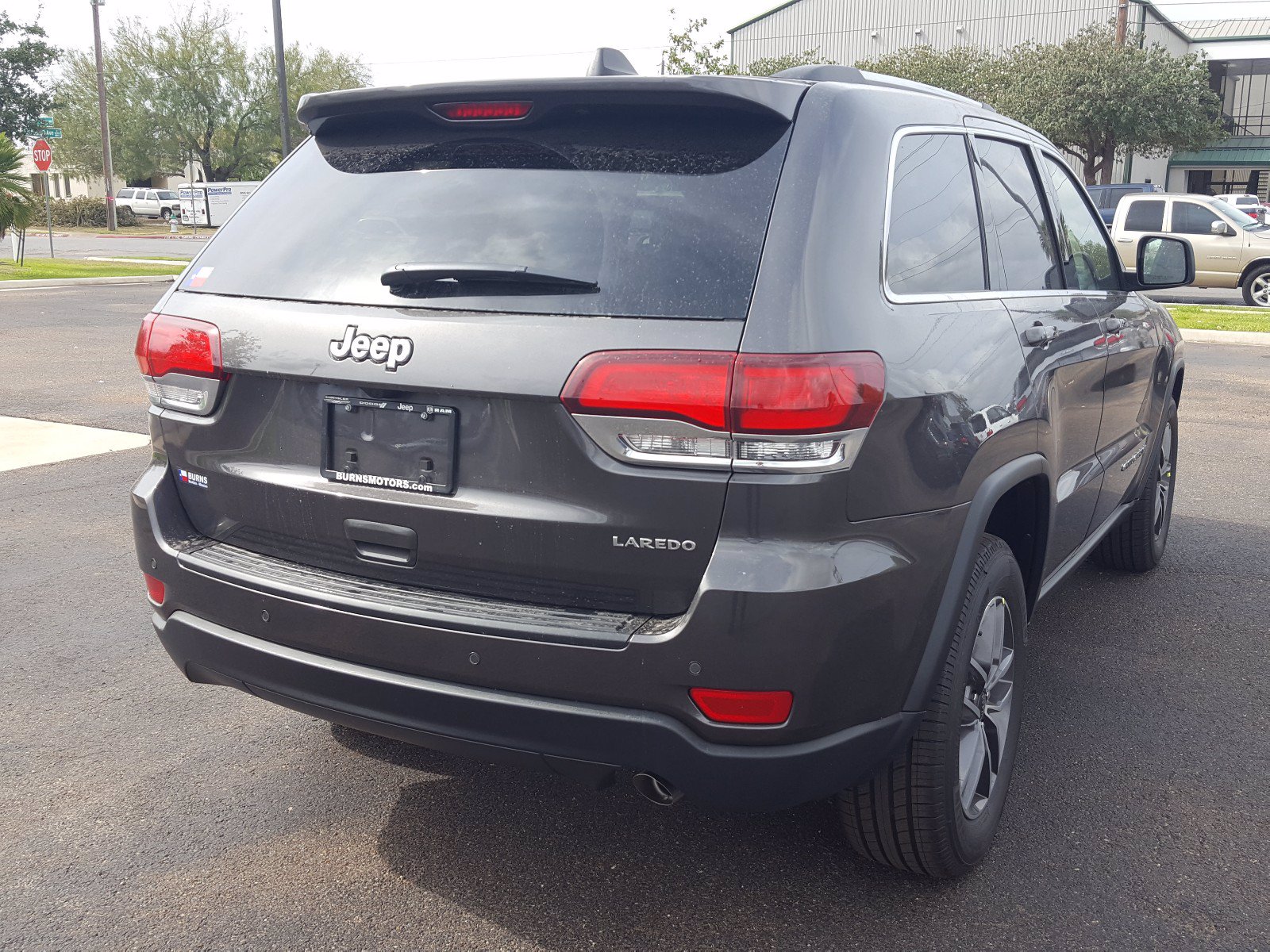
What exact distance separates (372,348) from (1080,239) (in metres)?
2.75

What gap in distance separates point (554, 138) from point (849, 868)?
1858 millimetres

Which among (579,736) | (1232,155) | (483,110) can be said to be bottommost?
(579,736)

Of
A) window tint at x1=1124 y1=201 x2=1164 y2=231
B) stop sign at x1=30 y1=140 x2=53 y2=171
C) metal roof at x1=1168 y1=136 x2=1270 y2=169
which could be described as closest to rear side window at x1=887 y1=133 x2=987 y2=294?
window tint at x1=1124 y1=201 x2=1164 y2=231

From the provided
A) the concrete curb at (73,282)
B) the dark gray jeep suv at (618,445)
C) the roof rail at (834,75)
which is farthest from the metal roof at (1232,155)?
the dark gray jeep suv at (618,445)

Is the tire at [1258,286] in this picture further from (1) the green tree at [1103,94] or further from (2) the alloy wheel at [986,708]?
(1) the green tree at [1103,94]

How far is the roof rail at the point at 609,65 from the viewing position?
284 centimetres

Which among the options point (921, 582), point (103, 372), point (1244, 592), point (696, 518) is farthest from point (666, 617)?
point (103, 372)

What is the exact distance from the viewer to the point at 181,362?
9.41 ft

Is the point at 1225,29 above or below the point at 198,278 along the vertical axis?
above

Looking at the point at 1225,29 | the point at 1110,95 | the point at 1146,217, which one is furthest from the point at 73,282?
the point at 1225,29

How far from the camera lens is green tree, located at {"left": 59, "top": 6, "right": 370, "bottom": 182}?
5988 cm

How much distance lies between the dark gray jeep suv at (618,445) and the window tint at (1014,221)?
13.7 inches

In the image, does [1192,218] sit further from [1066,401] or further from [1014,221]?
[1066,401]

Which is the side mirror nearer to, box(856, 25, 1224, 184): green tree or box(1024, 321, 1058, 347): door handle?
box(1024, 321, 1058, 347): door handle
